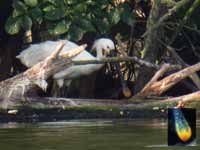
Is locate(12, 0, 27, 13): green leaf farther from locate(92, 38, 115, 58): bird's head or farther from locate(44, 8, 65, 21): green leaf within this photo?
locate(92, 38, 115, 58): bird's head

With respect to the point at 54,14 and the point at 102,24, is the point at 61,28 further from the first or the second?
the point at 102,24

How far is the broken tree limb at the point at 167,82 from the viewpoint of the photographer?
11.9 m

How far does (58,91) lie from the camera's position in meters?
14.1

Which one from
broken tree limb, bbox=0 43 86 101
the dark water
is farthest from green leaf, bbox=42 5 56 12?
the dark water

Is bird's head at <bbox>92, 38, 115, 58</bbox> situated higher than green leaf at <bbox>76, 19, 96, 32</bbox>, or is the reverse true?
green leaf at <bbox>76, 19, 96, 32</bbox>

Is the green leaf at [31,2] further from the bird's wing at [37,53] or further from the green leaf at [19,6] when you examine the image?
the bird's wing at [37,53]

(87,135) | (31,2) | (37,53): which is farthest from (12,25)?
(87,135)

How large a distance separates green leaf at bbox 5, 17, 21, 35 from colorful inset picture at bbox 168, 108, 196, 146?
7334 millimetres

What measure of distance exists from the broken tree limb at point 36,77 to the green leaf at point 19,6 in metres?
2.01

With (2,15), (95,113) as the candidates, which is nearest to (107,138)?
(95,113)

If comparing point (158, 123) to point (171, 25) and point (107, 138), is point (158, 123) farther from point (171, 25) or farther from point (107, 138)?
point (171, 25)

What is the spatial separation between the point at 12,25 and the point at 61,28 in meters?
0.92

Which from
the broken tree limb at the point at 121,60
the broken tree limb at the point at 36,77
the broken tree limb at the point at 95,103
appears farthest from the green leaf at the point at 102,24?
the broken tree limb at the point at 95,103

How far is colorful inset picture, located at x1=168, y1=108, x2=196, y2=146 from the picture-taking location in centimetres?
640
